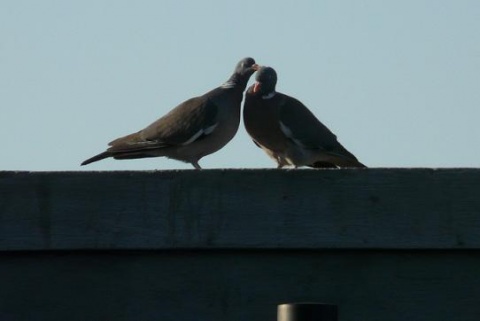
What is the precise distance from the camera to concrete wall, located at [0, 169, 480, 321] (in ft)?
10.1

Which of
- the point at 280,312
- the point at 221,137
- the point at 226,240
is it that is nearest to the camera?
the point at 280,312

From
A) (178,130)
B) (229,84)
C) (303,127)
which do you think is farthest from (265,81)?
(178,130)

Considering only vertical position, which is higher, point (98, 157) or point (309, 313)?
point (98, 157)

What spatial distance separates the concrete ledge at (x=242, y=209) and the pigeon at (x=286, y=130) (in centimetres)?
388

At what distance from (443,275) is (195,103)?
438cm

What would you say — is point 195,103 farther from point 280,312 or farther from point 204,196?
point 280,312

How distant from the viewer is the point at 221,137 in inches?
273

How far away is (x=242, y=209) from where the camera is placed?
312cm

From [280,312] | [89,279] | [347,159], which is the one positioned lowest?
[280,312]

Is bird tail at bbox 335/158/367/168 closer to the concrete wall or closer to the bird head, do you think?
the bird head

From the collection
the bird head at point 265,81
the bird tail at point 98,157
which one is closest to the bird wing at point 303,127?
the bird head at point 265,81

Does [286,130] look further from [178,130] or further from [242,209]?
[242,209]

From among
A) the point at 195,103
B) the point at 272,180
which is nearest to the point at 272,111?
the point at 195,103

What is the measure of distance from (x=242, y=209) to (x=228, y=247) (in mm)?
119
